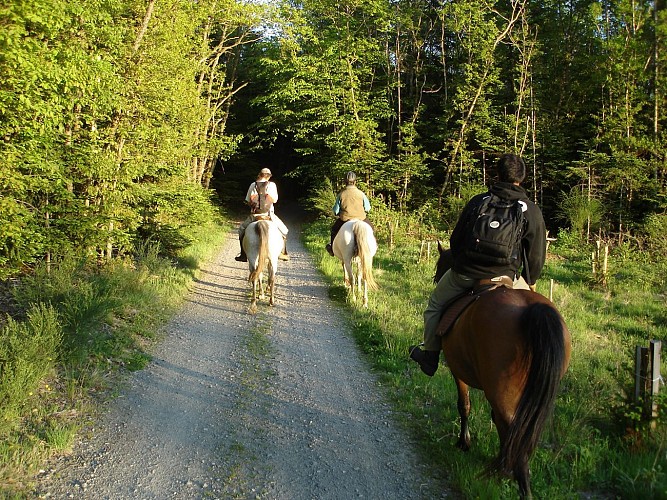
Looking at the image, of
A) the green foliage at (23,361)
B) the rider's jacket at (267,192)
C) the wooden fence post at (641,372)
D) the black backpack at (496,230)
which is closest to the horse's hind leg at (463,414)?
the black backpack at (496,230)

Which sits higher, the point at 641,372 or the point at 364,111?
the point at 364,111

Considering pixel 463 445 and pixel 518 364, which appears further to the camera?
pixel 463 445

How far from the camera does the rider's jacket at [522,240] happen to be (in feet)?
12.6

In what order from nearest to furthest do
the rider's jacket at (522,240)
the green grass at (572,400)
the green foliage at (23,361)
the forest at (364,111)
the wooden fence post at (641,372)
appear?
1. the green grass at (572,400)
2. the rider's jacket at (522,240)
3. the wooden fence post at (641,372)
4. the green foliage at (23,361)
5. the forest at (364,111)

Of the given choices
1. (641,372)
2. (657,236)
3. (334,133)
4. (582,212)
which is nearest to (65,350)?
(641,372)

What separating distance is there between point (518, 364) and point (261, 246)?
687 cm

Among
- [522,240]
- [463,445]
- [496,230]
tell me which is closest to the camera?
[496,230]

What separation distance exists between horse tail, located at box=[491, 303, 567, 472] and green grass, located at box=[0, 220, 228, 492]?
3.41m

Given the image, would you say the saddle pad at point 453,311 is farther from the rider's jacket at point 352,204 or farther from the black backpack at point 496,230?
the rider's jacket at point 352,204

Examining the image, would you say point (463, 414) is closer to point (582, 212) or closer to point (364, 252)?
point (364, 252)

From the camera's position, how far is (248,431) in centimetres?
469

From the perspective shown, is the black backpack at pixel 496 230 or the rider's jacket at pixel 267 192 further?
the rider's jacket at pixel 267 192

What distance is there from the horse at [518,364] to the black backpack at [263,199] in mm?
7029

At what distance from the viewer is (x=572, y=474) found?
3.67m
